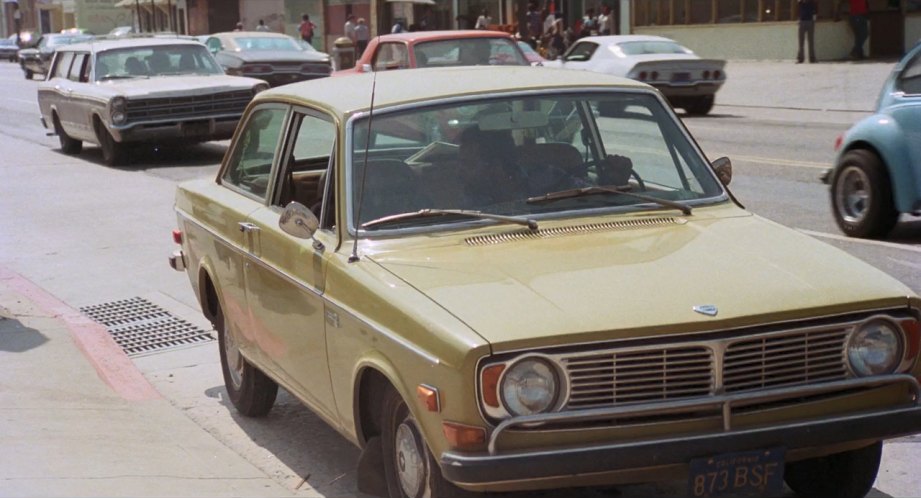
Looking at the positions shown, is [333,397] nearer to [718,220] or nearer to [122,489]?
[122,489]

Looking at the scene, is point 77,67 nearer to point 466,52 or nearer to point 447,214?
point 466,52

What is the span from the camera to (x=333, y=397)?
5.27m

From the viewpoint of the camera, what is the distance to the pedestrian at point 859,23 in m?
31.4

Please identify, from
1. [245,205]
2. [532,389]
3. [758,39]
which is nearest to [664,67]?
[758,39]

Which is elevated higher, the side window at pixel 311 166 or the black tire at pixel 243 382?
the side window at pixel 311 166

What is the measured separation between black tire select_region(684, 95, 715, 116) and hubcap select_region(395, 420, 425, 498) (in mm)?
19739

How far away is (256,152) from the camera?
6.76 metres

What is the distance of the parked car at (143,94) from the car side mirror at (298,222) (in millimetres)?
13574

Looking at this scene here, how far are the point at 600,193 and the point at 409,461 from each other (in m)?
1.45

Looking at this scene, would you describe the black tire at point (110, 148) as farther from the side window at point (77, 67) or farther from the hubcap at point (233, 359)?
the hubcap at point (233, 359)

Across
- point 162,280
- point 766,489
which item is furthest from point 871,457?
point 162,280

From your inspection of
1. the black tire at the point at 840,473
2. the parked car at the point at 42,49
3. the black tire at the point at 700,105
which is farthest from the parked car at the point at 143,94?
the parked car at the point at 42,49

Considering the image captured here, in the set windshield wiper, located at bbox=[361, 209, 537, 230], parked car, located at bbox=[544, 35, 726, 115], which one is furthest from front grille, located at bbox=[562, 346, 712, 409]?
parked car, located at bbox=[544, 35, 726, 115]

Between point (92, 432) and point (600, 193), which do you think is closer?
point (600, 193)
